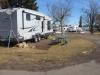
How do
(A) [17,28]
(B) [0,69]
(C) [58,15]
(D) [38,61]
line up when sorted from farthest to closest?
(C) [58,15] → (A) [17,28] → (D) [38,61] → (B) [0,69]

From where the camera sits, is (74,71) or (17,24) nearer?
(74,71)

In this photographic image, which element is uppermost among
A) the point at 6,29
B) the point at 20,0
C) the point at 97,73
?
the point at 20,0

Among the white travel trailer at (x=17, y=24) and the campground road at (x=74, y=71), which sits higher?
the white travel trailer at (x=17, y=24)

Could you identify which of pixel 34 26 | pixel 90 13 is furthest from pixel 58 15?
pixel 34 26

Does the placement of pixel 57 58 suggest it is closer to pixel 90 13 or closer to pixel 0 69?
pixel 0 69

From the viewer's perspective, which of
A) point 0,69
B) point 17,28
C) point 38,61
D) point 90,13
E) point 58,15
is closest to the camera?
point 0,69

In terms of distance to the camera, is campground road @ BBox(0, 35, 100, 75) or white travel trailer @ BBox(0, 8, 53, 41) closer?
campground road @ BBox(0, 35, 100, 75)

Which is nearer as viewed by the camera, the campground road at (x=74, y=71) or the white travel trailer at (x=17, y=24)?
the campground road at (x=74, y=71)

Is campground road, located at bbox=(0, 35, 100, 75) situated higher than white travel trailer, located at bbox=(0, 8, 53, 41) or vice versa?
white travel trailer, located at bbox=(0, 8, 53, 41)

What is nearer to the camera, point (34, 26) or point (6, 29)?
point (6, 29)

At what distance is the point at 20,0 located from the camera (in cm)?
4200

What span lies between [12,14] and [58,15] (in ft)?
110

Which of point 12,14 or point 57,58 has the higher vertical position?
point 12,14

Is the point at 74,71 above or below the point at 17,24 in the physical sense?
below
